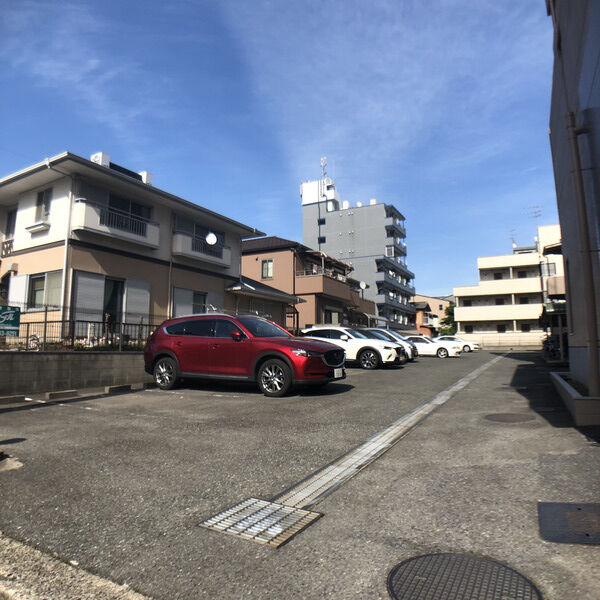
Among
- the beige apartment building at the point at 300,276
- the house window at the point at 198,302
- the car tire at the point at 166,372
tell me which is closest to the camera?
the car tire at the point at 166,372

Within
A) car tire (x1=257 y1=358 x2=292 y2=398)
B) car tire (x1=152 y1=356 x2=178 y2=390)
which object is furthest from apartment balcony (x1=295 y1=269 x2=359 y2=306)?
car tire (x1=257 y1=358 x2=292 y2=398)

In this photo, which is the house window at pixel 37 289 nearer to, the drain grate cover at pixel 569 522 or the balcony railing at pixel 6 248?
the balcony railing at pixel 6 248

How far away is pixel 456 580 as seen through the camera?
228 centimetres

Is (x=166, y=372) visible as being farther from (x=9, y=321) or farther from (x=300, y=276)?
(x=300, y=276)

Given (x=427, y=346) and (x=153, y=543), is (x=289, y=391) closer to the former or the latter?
(x=153, y=543)

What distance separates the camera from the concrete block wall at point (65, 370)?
1007 cm

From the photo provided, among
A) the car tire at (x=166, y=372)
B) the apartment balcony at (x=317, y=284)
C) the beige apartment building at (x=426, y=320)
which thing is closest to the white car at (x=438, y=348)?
the apartment balcony at (x=317, y=284)

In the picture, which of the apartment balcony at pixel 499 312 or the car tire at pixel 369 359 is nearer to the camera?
the car tire at pixel 369 359

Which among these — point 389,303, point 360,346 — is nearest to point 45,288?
point 360,346

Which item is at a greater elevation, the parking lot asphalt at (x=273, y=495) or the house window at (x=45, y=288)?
the house window at (x=45, y=288)

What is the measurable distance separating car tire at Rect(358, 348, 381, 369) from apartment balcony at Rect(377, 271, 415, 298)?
4001 cm

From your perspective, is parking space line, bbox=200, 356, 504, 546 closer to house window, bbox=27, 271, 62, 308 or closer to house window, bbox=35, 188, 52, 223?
house window, bbox=27, 271, 62, 308

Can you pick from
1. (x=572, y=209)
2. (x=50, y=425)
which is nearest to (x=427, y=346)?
(x=572, y=209)

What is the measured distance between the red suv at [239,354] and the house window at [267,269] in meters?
20.7
